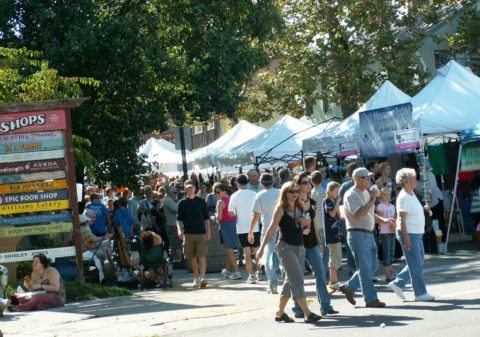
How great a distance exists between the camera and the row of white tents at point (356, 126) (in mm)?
20516

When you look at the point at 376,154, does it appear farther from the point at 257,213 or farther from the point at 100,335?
the point at 100,335

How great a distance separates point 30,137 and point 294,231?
6.67m

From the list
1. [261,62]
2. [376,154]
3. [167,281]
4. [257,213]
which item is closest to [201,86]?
[261,62]

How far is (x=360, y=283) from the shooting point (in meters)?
12.6

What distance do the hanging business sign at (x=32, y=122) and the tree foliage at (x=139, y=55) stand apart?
6.38 m

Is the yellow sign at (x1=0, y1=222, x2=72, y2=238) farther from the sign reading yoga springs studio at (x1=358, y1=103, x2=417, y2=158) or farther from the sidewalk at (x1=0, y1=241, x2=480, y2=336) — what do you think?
the sign reading yoga springs studio at (x1=358, y1=103, x2=417, y2=158)

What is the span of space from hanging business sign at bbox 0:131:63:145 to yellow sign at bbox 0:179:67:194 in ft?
2.36

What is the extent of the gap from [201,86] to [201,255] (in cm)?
962

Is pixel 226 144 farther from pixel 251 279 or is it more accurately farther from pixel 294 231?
pixel 294 231

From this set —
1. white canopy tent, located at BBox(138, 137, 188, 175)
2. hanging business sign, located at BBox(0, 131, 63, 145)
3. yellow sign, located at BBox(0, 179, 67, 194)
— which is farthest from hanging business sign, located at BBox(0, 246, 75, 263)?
white canopy tent, located at BBox(138, 137, 188, 175)

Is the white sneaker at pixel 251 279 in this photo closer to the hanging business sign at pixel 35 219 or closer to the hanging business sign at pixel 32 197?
the hanging business sign at pixel 35 219

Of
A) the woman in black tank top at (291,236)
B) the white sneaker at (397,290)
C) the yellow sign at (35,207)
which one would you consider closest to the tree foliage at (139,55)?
the yellow sign at (35,207)

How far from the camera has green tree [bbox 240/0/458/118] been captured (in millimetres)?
36469

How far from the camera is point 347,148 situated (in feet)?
73.9
